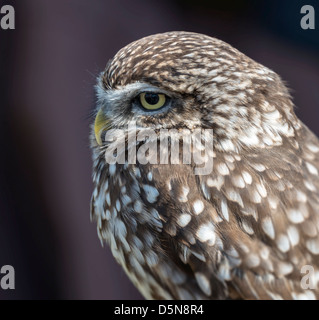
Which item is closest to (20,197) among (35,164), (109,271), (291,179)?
(35,164)

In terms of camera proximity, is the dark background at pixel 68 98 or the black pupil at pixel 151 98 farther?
the dark background at pixel 68 98

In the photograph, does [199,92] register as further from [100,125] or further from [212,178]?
[100,125]

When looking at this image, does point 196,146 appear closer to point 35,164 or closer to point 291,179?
point 291,179

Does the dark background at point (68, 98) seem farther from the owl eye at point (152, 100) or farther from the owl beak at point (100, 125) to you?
the owl eye at point (152, 100)

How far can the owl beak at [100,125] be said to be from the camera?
5.26 ft
